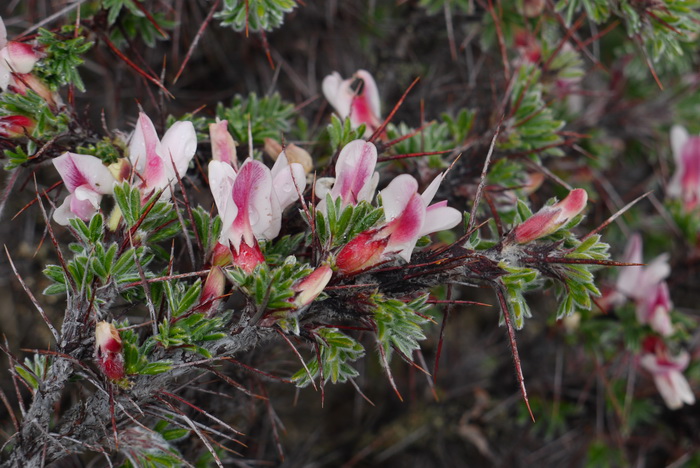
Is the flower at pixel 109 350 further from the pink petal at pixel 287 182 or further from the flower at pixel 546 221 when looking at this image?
the flower at pixel 546 221

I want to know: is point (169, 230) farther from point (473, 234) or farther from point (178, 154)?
point (473, 234)

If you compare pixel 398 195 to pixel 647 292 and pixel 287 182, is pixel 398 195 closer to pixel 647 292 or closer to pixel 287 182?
pixel 287 182

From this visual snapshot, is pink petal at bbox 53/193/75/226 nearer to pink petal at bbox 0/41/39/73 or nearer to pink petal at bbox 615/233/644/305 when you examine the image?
pink petal at bbox 0/41/39/73

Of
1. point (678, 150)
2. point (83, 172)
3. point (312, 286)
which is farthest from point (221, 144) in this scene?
point (678, 150)

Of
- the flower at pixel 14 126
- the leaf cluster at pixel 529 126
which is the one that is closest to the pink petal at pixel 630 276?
the leaf cluster at pixel 529 126

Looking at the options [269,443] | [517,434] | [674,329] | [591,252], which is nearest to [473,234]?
[591,252]
